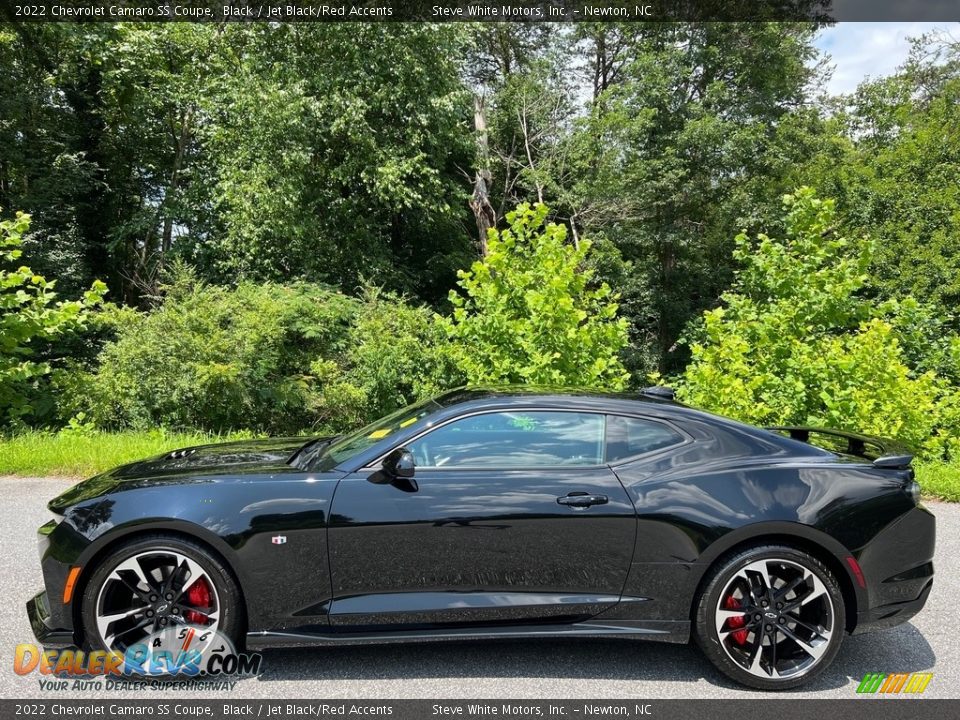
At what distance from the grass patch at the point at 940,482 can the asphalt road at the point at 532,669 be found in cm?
294

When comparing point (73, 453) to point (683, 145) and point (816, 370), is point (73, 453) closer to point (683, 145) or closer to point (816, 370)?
point (816, 370)

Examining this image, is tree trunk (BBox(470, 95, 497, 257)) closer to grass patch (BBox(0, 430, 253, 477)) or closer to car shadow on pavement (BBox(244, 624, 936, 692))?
grass patch (BBox(0, 430, 253, 477))

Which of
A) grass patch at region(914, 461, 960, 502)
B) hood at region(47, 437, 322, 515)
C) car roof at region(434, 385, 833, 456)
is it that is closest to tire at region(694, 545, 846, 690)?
car roof at region(434, 385, 833, 456)

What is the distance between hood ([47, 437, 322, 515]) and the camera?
11.4 feet

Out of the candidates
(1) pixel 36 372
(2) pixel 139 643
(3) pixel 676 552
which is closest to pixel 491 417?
(3) pixel 676 552

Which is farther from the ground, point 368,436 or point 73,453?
point 368,436

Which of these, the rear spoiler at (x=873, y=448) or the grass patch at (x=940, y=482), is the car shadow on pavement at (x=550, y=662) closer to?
the rear spoiler at (x=873, y=448)

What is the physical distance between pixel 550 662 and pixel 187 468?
7.03 feet

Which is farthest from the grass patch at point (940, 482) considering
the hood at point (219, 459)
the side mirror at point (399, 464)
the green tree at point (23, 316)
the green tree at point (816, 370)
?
the green tree at point (23, 316)

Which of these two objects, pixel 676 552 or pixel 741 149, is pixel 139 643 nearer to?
pixel 676 552

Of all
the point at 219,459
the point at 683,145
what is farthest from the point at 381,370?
the point at 683,145

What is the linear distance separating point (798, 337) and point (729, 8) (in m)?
13.6

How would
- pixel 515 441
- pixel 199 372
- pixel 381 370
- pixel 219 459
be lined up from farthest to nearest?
pixel 381 370 < pixel 199 372 < pixel 219 459 < pixel 515 441

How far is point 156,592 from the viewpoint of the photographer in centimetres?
327
